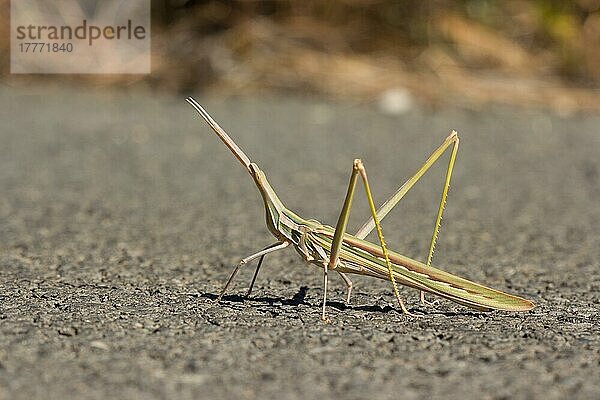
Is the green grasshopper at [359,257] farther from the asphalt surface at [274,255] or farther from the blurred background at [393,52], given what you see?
the blurred background at [393,52]

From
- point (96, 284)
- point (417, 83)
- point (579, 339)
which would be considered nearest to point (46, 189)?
point (96, 284)

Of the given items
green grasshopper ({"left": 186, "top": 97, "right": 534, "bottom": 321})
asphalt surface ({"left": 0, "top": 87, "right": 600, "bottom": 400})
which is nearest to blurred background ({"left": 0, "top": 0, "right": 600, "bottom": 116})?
asphalt surface ({"left": 0, "top": 87, "right": 600, "bottom": 400})

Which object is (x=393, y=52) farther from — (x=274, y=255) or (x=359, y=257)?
(x=359, y=257)

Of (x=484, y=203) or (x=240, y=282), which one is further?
(x=484, y=203)

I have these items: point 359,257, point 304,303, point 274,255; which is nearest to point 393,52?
point 274,255

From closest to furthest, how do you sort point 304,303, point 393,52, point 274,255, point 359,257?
point 359,257 → point 304,303 → point 274,255 → point 393,52

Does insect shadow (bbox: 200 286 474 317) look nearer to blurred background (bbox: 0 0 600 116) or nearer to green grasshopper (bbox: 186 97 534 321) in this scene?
green grasshopper (bbox: 186 97 534 321)

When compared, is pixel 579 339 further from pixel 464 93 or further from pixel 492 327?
pixel 464 93
